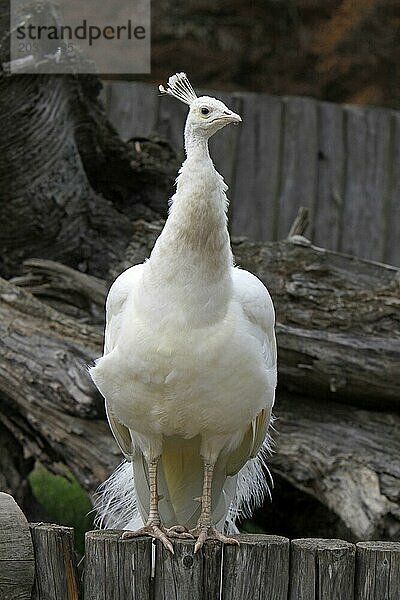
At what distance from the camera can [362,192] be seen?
8.81m

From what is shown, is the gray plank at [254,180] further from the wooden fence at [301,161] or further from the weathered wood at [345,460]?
the weathered wood at [345,460]

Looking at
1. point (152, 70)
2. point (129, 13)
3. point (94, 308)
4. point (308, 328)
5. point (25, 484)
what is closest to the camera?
point (308, 328)

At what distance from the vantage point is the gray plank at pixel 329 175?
8.77m

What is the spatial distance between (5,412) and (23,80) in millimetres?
1962

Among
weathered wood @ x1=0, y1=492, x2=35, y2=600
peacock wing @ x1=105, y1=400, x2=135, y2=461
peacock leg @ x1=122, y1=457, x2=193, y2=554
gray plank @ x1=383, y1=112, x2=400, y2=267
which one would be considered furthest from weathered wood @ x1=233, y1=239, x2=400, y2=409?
gray plank @ x1=383, y1=112, x2=400, y2=267

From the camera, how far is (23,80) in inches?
242

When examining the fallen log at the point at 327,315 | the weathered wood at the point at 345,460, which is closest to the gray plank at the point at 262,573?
the weathered wood at the point at 345,460

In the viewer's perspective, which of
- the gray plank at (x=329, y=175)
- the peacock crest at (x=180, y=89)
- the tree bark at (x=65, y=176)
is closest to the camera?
the peacock crest at (x=180, y=89)

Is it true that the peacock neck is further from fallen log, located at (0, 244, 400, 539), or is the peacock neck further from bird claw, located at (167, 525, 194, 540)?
fallen log, located at (0, 244, 400, 539)

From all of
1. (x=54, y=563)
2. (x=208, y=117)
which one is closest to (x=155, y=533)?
(x=54, y=563)

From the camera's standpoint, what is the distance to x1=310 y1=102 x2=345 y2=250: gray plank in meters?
8.77

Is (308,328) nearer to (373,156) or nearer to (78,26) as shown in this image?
(373,156)

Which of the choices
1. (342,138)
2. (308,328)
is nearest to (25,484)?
(308,328)

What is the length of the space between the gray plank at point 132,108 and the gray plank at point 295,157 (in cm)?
112
